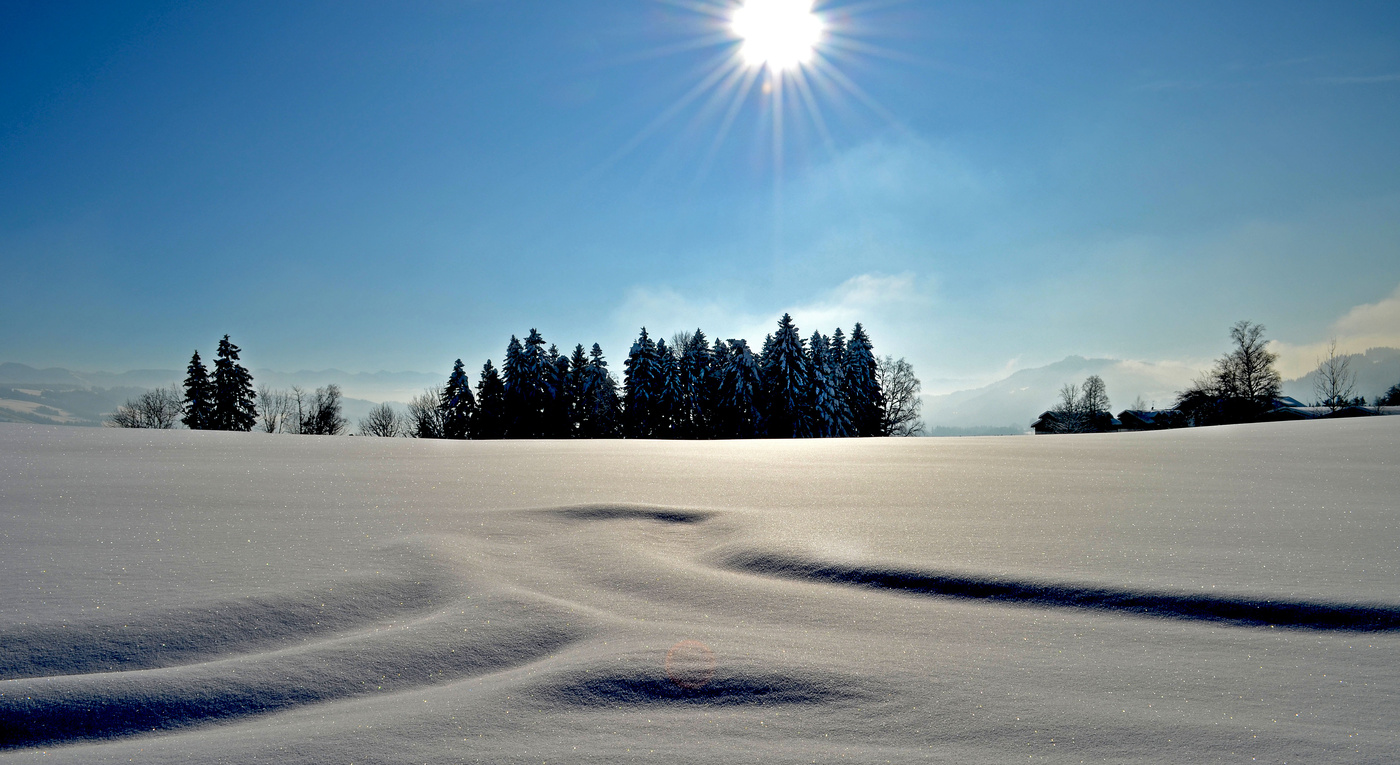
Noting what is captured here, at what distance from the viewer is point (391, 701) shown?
139 centimetres

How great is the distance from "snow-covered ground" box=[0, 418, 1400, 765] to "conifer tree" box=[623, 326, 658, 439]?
31561 millimetres

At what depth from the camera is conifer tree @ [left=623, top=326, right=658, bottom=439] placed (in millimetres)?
35125

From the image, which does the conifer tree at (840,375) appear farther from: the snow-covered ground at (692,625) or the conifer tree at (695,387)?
the snow-covered ground at (692,625)

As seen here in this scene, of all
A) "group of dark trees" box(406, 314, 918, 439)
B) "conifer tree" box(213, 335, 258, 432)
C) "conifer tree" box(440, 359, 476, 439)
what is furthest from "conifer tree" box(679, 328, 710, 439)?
"conifer tree" box(213, 335, 258, 432)

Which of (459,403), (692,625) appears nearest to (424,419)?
(459,403)

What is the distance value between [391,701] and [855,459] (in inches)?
186

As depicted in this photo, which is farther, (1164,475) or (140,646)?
(1164,475)

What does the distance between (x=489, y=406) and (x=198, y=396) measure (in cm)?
1438

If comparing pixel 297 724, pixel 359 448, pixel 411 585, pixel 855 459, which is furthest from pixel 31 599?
pixel 855 459

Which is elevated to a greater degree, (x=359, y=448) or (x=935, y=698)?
(x=359, y=448)

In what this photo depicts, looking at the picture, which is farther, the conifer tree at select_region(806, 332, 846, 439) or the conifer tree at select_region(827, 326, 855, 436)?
the conifer tree at select_region(827, 326, 855, 436)

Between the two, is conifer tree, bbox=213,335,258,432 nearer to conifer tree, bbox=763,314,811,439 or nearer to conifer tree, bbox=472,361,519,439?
conifer tree, bbox=472,361,519,439

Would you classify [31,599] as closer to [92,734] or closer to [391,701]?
[92,734]

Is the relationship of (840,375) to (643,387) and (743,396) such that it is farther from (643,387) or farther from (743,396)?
(643,387)
